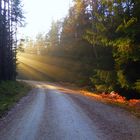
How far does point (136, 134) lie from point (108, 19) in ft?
50.9

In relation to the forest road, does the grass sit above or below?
below

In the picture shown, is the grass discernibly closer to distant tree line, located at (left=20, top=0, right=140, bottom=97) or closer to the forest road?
the forest road

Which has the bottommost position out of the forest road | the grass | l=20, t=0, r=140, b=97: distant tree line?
the grass

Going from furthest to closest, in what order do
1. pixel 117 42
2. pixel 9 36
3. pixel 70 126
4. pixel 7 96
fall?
pixel 9 36 < pixel 7 96 < pixel 117 42 < pixel 70 126

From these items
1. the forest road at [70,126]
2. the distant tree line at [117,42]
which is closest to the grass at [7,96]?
the forest road at [70,126]

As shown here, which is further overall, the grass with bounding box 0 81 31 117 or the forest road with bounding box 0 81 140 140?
the grass with bounding box 0 81 31 117

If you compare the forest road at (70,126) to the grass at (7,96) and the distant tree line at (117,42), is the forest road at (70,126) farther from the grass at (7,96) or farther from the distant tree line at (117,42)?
the distant tree line at (117,42)

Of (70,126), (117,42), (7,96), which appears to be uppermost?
(117,42)

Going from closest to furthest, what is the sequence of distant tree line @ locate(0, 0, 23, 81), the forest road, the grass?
1. the forest road
2. the grass
3. distant tree line @ locate(0, 0, 23, 81)

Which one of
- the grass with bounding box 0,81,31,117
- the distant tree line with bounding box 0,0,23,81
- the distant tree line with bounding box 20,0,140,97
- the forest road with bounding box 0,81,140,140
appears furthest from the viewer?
the distant tree line with bounding box 0,0,23,81

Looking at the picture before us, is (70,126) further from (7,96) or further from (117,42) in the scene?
(7,96)

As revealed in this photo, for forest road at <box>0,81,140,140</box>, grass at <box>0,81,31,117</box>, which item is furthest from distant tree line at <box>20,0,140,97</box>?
grass at <box>0,81,31,117</box>

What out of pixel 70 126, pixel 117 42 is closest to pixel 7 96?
pixel 117 42

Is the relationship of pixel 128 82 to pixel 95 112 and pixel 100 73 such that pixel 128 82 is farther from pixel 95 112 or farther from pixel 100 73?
pixel 95 112
